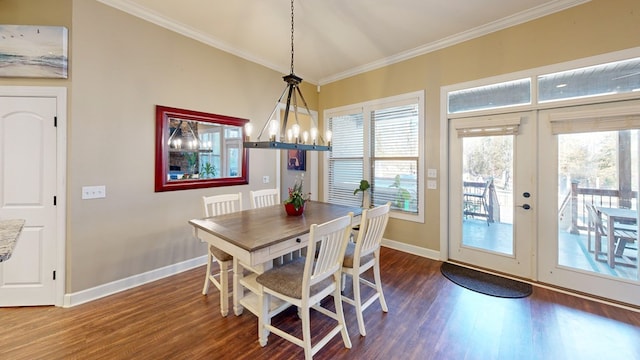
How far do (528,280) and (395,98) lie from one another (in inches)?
120

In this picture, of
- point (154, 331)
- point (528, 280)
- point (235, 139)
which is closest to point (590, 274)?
point (528, 280)

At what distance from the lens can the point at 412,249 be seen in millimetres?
4012

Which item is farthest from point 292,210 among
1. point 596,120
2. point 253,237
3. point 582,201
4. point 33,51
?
point 596,120

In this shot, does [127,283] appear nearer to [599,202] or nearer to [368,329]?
[368,329]

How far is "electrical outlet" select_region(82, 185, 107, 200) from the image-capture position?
2.59 m

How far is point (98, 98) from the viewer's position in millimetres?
2646

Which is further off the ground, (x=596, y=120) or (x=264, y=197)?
(x=596, y=120)

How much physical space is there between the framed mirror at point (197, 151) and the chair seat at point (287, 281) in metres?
1.99

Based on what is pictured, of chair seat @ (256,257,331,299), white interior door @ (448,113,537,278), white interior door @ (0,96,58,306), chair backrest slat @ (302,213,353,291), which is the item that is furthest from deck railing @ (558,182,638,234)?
white interior door @ (0,96,58,306)

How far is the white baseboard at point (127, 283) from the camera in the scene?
8.37 ft

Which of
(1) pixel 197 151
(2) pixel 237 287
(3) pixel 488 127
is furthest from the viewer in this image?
(1) pixel 197 151

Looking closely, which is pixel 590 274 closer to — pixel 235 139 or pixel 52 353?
pixel 235 139

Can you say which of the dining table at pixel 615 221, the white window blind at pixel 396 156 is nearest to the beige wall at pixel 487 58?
the white window blind at pixel 396 156

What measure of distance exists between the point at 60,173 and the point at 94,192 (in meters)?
0.32
